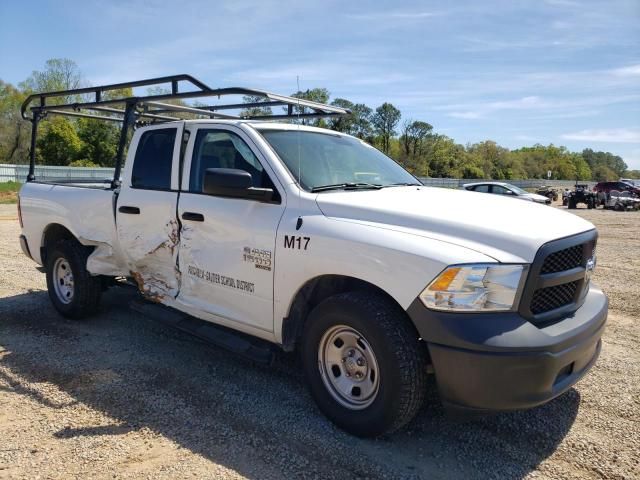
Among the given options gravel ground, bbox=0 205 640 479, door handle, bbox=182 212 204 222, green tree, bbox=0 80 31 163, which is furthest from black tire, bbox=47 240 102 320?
green tree, bbox=0 80 31 163

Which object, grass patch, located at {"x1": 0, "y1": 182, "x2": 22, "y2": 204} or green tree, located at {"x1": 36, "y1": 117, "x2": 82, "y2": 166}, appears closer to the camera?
grass patch, located at {"x1": 0, "y1": 182, "x2": 22, "y2": 204}

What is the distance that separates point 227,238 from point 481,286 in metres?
1.98

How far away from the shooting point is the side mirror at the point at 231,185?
359cm

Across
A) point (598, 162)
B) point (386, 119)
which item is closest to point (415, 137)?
point (386, 119)

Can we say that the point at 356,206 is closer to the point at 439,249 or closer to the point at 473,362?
the point at 439,249

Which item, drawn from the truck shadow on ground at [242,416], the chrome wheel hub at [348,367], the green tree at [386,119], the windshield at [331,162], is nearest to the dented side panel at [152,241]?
the truck shadow on ground at [242,416]

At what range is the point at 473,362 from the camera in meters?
2.79

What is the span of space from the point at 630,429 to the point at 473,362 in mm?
1596

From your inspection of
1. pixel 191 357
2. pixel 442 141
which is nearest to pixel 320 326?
pixel 191 357

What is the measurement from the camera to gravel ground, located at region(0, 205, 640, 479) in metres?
3.06

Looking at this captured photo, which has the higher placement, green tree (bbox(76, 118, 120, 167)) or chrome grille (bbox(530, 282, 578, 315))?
green tree (bbox(76, 118, 120, 167))

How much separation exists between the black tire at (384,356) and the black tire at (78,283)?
3.30 m

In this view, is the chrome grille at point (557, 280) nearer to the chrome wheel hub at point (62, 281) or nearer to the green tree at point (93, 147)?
the chrome wheel hub at point (62, 281)

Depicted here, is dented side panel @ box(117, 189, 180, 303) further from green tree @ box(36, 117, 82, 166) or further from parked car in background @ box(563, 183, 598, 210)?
green tree @ box(36, 117, 82, 166)
